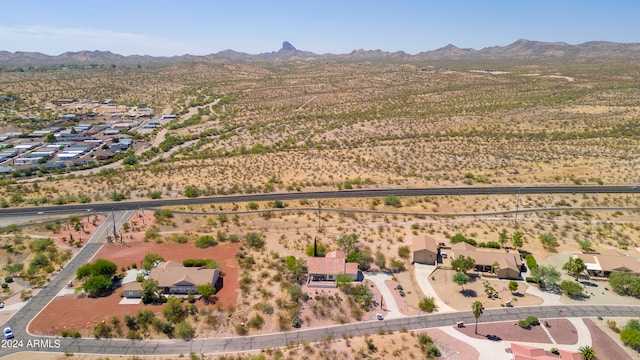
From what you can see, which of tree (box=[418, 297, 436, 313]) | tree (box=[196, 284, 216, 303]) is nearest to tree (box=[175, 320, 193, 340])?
tree (box=[196, 284, 216, 303])

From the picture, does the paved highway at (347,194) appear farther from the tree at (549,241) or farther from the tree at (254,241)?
the tree at (549,241)

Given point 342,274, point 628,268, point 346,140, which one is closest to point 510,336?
point 342,274

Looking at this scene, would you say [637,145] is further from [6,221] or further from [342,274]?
[6,221]

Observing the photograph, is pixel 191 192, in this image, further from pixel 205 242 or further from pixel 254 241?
pixel 254 241

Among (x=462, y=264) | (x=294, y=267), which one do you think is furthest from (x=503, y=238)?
(x=294, y=267)

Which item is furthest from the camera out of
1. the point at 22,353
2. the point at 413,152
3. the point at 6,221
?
the point at 413,152

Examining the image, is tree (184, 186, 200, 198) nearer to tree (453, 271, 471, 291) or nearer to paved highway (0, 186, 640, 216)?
paved highway (0, 186, 640, 216)

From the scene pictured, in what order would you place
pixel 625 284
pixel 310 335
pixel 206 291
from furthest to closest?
pixel 625 284, pixel 206 291, pixel 310 335

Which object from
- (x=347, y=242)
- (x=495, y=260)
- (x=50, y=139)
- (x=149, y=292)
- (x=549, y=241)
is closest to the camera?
(x=149, y=292)
